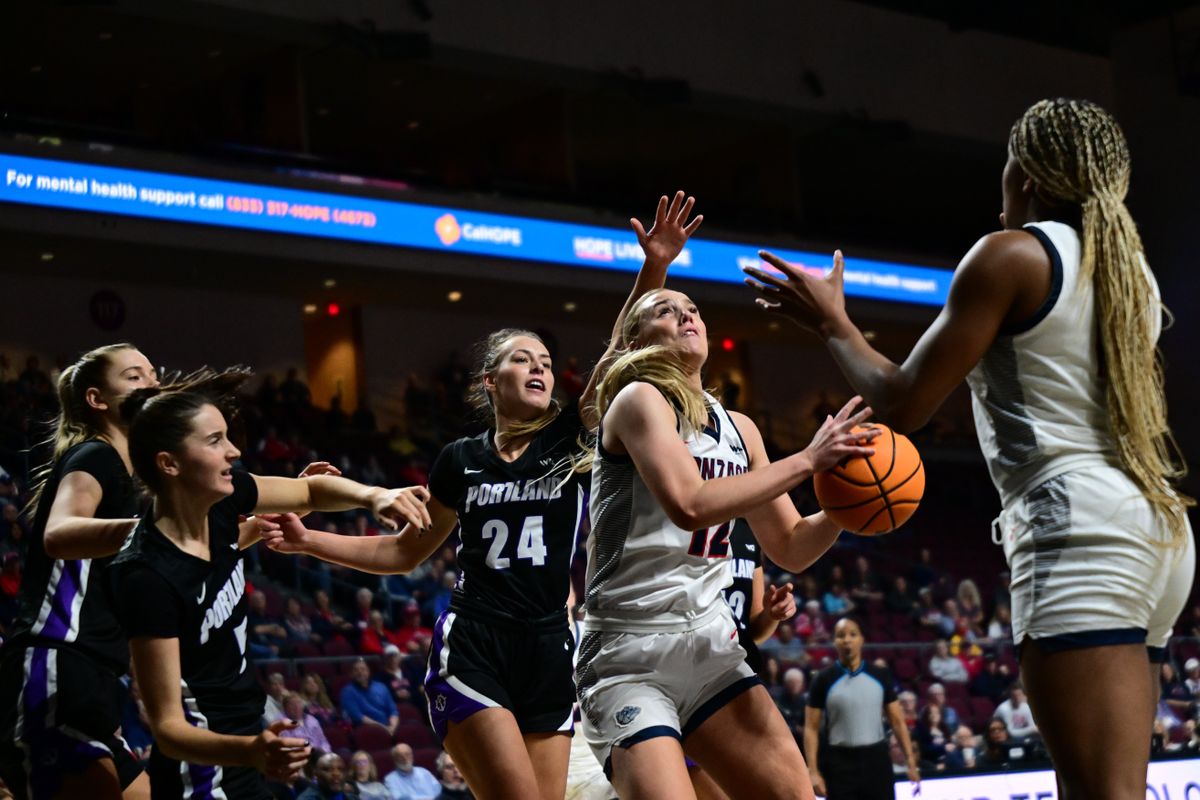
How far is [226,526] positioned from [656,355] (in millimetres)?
1287

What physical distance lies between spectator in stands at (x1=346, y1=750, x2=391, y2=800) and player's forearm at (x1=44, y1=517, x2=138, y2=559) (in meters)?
5.64

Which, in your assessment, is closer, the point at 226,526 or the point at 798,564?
the point at 226,526

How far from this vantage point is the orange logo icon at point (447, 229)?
1988cm

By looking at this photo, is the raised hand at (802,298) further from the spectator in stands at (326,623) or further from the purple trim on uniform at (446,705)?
the spectator in stands at (326,623)

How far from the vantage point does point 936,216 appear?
102 ft

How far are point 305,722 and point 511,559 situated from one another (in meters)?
5.55

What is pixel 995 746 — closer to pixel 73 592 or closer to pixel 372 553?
pixel 372 553

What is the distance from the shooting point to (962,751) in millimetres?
12367

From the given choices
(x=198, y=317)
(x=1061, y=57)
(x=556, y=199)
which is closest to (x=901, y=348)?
(x=1061, y=57)

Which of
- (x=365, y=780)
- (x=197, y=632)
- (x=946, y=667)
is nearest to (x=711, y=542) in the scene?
(x=197, y=632)

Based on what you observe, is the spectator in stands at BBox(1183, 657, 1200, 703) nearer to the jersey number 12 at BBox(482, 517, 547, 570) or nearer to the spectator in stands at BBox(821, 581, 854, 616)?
the spectator in stands at BBox(821, 581, 854, 616)

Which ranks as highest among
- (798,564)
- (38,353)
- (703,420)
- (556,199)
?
(556,199)

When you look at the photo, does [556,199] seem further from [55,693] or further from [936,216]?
[55,693]

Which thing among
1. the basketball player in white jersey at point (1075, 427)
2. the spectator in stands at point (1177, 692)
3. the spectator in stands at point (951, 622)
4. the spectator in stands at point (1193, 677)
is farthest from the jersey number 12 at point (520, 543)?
the spectator in stands at point (951, 622)
